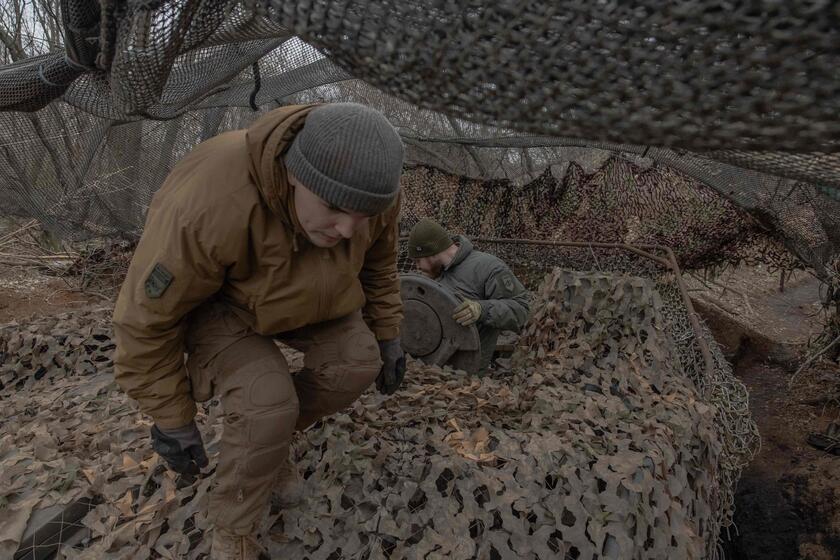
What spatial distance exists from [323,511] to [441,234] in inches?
102

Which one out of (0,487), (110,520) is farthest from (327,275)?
(0,487)

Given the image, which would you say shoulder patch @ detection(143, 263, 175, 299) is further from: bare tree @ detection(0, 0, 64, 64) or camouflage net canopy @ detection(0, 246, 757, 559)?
bare tree @ detection(0, 0, 64, 64)

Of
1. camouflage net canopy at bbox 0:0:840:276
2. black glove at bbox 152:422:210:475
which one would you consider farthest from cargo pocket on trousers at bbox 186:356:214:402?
camouflage net canopy at bbox 0:0:840:276

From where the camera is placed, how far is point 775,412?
5418mm

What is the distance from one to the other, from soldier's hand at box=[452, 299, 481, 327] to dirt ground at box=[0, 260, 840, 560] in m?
2.21

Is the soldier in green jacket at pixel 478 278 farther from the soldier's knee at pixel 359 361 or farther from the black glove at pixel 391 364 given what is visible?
the soldier's knee at pixel 359 361

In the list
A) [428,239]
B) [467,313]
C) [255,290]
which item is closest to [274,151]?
[255,290]

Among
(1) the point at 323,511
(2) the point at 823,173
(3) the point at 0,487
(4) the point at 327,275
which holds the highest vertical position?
(2) the point at 823,173

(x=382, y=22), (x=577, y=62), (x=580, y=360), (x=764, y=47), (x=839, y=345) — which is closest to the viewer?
(x=764, y=47)

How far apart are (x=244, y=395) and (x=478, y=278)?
2723mm

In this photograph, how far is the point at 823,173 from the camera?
1017 mm

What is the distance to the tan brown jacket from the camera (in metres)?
1.63

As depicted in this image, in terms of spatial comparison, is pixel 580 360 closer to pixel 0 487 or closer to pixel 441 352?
pixel 441 352

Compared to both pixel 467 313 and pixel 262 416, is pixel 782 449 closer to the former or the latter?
pixel 467 313
